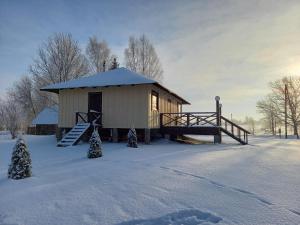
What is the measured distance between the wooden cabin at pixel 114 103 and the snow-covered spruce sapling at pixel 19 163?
732 centimetres

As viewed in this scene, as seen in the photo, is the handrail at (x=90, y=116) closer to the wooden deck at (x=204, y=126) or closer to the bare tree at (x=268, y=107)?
the wooden deck at (x=204, y=126)

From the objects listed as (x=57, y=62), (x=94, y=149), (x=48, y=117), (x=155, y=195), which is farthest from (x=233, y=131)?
(x=48, y=117)

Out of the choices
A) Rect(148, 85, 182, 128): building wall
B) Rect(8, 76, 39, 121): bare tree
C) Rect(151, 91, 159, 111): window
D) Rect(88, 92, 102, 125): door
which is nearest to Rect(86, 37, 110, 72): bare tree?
Rect(8, 76, 39, 121): bare tree

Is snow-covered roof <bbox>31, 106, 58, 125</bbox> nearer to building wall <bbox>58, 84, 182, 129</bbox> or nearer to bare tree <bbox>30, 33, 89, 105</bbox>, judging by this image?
bare tree <bbox>30, 33, 89, 105</bbox>

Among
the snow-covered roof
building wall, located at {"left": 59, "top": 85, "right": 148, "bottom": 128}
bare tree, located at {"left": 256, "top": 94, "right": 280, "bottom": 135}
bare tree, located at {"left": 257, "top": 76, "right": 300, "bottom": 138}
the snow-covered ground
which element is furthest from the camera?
bare tree, located at {"left": 256, "top": 94, "right": 280, "bottom": 135}

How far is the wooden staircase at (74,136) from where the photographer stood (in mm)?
13492

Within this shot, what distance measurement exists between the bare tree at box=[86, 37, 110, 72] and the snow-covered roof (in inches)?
290

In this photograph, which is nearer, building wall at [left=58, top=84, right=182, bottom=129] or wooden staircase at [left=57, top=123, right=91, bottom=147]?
wooden staircase at [left=57, top=123, right=91, bottom=147]

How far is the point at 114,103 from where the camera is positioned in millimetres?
15523

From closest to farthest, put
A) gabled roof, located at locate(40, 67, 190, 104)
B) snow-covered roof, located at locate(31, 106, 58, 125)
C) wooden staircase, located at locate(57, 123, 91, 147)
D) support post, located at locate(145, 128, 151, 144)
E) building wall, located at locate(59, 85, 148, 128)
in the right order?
wooden staircase, located at locate(57, 123, 91, 147) < gabled roof, located at locate(40, 67, 190, 104) < support post, located at locate(145, 128, 151, 144) < building wall, located at locate(59, 85, 148, 128) < snow-covered roof, located at locate(31, 106, 58, 125)

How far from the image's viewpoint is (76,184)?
575cm

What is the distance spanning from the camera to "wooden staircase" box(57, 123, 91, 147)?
13.5 m

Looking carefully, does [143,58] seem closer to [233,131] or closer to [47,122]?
[47,122]

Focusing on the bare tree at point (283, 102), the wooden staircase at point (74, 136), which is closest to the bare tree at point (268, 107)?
the bare tree at point (283, 102)
